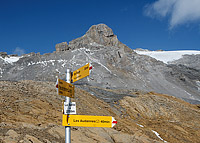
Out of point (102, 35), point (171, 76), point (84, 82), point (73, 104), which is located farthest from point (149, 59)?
point (73, 104)

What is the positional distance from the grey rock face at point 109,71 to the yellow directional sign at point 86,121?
130ft

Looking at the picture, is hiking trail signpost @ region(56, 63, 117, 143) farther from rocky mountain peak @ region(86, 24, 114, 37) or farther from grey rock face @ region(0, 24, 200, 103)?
rocky mountain peak @ region(86, 24, 114, 37)

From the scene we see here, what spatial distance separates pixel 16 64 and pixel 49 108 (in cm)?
5128

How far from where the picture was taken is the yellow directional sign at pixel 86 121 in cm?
390

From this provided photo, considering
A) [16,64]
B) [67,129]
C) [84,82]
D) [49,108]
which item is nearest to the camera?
[67,129]

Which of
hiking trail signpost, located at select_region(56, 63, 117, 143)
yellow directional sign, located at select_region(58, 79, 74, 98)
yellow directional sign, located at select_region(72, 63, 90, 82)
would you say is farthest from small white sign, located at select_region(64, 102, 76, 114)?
yellow directional sign, located at select_region(72, 63, 90, 82)

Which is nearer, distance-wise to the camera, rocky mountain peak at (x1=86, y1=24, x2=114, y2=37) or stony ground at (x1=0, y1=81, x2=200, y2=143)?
stony ground at (x1=0, y1=81, x2=200, y2=143)

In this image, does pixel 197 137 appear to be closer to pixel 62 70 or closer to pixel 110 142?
pixel 110 142

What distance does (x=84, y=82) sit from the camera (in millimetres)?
43625

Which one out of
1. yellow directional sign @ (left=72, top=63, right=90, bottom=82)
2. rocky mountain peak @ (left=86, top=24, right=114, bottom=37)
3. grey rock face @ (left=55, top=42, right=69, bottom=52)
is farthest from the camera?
rocky mountain peak @ (left=86, top=24, right=114, bottom=37)

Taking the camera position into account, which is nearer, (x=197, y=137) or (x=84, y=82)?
(x=197, y=137)

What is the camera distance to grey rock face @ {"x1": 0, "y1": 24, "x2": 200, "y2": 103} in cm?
4715

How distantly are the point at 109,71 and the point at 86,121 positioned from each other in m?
46.3

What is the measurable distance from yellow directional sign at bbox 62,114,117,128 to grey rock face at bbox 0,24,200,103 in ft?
130
